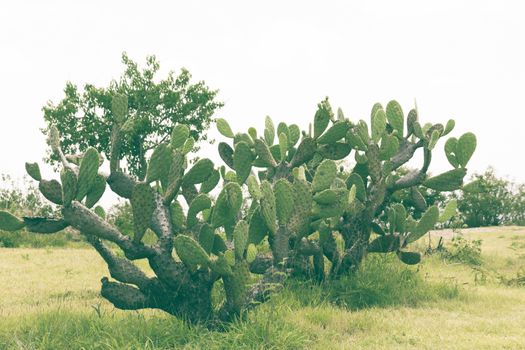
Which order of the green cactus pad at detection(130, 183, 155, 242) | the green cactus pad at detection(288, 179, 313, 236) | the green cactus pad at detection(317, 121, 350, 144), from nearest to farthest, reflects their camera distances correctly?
1. the green cactus pad at detection(130, 183, 155, 242)
2. the green cactus pad at detection(288, 179, 313, 236)
3. the green cactus pad at detection(317, 121, 350, 144)

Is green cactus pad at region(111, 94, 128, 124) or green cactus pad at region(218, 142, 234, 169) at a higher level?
green cactus pad at region(111, 94, 128, 124)

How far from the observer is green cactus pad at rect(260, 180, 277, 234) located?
12.7 feet

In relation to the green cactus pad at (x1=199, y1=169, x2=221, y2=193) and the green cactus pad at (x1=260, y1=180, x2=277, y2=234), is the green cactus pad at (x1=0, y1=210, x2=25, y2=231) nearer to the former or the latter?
the green cactus pad at (x1=199, y1=169, x2=221, y2=193)

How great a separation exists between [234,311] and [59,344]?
1.21 metres

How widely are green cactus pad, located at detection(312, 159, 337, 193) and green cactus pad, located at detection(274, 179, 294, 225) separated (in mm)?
484

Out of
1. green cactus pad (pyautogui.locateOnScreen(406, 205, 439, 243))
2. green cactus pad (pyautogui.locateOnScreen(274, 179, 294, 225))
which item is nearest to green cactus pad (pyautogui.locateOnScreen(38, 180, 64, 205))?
green cactus pad (pyautogui.locateOnScreen(274, 179, 294, 225))

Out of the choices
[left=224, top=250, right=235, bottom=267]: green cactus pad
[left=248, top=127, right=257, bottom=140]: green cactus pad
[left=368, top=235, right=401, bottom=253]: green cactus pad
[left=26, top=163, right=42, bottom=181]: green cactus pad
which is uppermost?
[left=248, top=127, right=257, bottom=140]: green cactus pad

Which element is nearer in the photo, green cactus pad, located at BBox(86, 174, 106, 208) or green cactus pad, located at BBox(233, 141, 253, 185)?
green cactus pad, located at BBox(86, 174, 106, 208)

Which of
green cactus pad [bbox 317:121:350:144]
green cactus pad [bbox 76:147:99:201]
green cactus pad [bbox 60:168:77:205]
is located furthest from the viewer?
green cactus pad [bbox 317:121:350:144]

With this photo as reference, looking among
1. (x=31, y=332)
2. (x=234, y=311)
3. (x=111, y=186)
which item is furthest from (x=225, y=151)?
(x=31, y=332)

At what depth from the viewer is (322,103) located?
5098mm

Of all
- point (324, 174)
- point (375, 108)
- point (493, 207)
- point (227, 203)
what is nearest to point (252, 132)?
point (324, 174)

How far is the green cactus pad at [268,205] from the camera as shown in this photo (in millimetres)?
3865

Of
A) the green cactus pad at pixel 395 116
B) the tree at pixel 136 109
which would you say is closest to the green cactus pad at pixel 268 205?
the green cactus pad at pixel 395 116
